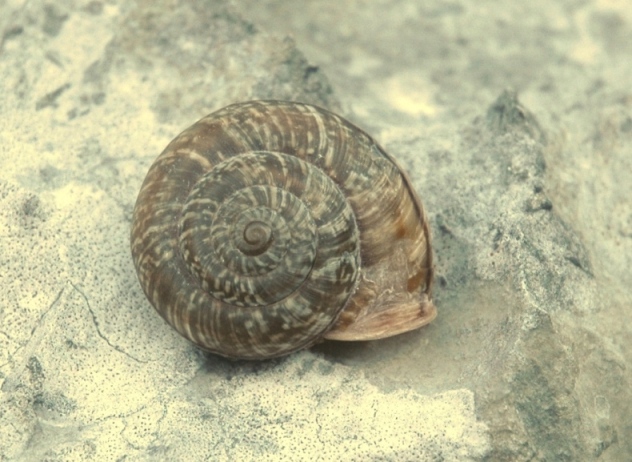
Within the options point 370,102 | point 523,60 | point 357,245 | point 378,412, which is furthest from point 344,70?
point 378,412

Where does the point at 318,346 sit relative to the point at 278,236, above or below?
below

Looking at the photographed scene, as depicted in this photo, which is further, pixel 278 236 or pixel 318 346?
pixel 318 346

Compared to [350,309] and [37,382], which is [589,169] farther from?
[37,382]

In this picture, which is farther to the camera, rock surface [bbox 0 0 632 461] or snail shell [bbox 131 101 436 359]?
rock surface [bbox 0 0 632 461]
